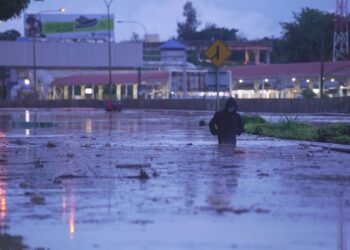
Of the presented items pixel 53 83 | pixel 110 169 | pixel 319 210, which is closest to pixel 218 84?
pixel 110 169

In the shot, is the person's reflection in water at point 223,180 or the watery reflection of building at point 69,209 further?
the person's reflection in water at point 223,180

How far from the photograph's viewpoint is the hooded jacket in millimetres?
26250

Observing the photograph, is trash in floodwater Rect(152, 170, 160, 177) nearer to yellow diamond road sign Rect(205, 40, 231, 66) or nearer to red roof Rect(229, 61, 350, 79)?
yellow diamond road sign Rect(205, 40, 231, 66)

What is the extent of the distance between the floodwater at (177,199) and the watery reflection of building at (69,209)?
2 centimetres

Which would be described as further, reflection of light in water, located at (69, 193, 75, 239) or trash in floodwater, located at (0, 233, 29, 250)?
reflection of light in water, located at (69, 193, 75, 239)

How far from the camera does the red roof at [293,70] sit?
9344cm

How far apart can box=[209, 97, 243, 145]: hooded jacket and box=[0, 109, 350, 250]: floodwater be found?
171 cm

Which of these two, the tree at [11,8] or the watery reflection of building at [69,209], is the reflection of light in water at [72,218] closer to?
the watery reflection of building at [69,209]

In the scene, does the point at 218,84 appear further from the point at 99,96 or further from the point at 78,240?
the point at 99,96

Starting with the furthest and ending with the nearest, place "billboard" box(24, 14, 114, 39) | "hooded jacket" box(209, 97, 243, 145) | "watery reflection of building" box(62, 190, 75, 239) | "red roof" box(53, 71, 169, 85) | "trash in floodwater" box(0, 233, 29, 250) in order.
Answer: "billboard" box(24, 14, 114, 39)
"red roof" box(53, 71, 169, 85)
"hooded jacket" box(209, 97, 243, 145)
"watery reflection of building" box(62, 190, 75, 239)
"trash in floodwater" box(0, 233, 29, 250)

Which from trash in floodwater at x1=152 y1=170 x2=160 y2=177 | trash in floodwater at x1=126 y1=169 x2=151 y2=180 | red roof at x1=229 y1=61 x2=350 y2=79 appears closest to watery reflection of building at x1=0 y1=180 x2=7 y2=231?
trash in floodwater at x1=126 y1=169 x2=151 y2=180

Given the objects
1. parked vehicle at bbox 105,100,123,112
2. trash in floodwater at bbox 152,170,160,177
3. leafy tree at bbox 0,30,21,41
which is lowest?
parked vehicle at bbox 105,100,123,112

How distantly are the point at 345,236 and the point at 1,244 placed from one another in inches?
162

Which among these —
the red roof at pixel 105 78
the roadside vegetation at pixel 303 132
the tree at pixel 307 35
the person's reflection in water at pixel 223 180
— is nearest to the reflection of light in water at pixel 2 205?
the person's reflection in water at pixel 223 180
